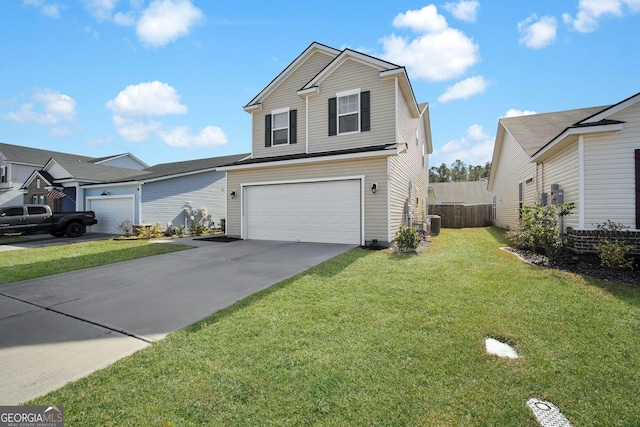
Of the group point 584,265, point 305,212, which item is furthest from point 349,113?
point 584,265

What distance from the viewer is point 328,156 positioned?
10.3 metres

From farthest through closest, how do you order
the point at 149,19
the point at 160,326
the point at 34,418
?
the point at 149,19 → the point at 160,326 → the point at 34,418

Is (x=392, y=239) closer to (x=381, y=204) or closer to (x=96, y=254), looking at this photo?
(x=381, y=204)

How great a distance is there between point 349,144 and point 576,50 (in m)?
7.96

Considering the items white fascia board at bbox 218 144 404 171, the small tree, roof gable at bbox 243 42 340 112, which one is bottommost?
the small tree

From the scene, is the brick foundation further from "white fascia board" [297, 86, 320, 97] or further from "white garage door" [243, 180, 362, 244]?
"white fascia board" [297, 86, 320, 97]

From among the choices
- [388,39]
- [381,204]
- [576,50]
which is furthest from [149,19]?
[576,50]

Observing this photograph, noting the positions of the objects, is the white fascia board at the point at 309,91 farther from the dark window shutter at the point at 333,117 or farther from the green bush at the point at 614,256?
the green bush at the point at 614,256

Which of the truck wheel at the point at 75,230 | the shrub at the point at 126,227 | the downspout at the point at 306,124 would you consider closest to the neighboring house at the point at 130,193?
the shrub at the point at 126,227

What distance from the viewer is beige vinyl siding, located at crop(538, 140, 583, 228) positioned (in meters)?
8.05

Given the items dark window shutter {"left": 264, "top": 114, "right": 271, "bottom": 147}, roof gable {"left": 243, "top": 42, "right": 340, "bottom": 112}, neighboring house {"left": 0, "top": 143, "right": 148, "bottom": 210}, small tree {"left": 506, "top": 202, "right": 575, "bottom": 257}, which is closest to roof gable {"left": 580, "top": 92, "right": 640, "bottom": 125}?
small tree {"left": 506, "top": 202, "right": 575, "bottom": 257}

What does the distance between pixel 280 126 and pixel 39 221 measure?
43.2 ft

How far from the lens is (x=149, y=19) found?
29.0 feet

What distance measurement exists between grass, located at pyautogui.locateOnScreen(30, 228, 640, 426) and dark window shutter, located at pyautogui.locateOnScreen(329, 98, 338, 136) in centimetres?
801
